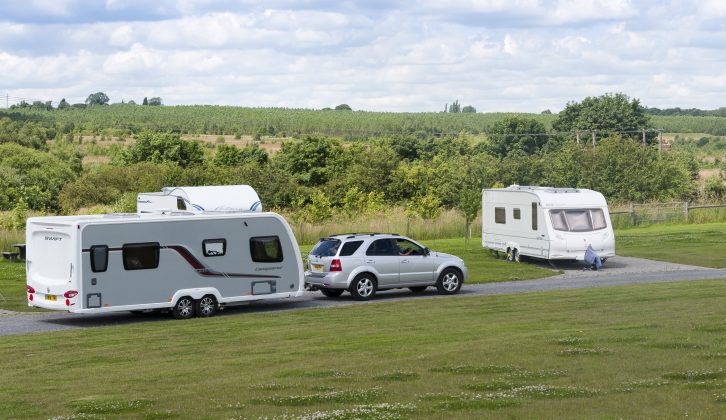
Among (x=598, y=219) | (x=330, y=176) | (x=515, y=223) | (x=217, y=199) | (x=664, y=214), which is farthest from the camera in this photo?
(x=330, y=176)

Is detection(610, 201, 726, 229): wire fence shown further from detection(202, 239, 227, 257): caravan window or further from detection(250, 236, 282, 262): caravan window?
detection(202, 239, 227, 257): caravan window

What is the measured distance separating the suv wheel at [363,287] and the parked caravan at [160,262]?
189 cm

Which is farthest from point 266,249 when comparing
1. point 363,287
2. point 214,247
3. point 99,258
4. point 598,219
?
point 598,219

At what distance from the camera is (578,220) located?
36344mm

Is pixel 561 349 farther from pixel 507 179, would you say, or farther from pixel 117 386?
pixel 507 179

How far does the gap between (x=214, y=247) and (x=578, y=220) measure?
606 inches

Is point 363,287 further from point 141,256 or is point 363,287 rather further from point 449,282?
point 141,256

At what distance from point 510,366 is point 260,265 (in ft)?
42.5

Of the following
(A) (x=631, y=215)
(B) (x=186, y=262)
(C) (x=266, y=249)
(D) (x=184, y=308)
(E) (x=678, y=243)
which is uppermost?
(A) (x=631, y=215)

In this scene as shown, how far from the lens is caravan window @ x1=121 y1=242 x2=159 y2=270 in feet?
78.6

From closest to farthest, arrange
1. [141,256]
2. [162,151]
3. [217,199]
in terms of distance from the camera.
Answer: [141,256]
[217,199]
[162,151]

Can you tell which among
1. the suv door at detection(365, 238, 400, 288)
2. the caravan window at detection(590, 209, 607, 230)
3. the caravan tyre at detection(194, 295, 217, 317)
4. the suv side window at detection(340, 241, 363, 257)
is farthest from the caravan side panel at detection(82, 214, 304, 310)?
the caravan window at detection(590, 209, 607, 230)

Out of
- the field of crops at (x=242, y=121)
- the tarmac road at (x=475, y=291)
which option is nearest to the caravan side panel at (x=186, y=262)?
the tarmac road at (x=475, y=291)

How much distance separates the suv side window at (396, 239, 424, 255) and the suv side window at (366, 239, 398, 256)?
0.24 m
